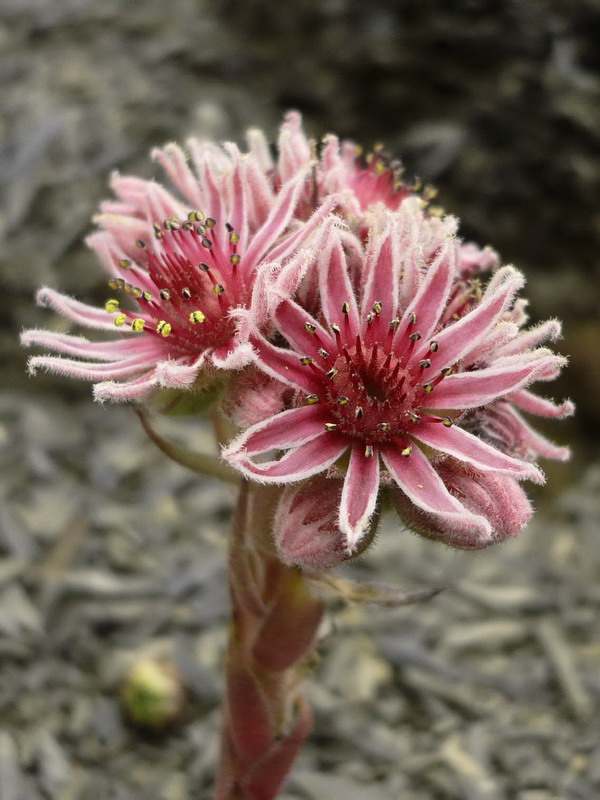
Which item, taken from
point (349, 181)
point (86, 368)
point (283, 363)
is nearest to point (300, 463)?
point (283, 363)

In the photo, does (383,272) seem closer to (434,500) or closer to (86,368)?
(434,500)

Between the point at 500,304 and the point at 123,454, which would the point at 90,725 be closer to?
the point at 123,454

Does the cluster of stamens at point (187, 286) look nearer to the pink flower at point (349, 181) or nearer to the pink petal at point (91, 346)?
the pink petal at point (91, 346)

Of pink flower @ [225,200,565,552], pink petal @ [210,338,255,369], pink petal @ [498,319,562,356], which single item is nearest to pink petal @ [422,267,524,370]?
pink flower @ [225,200,565,552]

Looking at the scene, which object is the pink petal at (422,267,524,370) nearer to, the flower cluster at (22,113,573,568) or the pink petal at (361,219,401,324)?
the flower cluster at (22,113,573,568)

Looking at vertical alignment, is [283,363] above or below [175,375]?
above

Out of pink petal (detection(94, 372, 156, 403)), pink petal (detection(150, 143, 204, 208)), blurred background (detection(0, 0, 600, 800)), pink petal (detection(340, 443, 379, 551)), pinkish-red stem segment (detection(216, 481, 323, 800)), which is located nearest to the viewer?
pink petal (detection(340, 443, 379, 551))

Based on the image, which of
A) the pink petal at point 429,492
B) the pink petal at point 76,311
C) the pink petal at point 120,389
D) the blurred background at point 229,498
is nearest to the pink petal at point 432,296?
the pink petal at point 429,492
